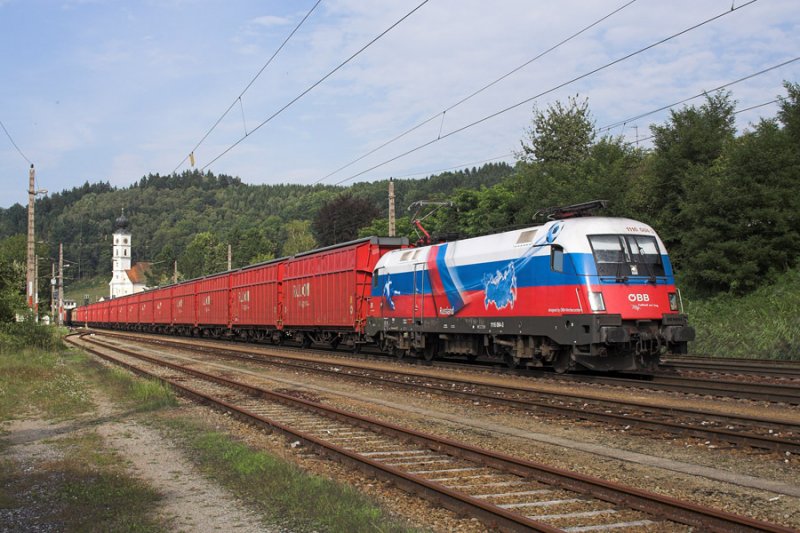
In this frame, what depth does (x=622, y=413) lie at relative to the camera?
1080cm

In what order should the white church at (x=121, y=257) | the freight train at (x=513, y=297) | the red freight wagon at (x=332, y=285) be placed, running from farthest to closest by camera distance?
the white church at (x=121, y=257)
the red freight wagon at (x=332, y=285)
the freight train at (x=513, y=297)

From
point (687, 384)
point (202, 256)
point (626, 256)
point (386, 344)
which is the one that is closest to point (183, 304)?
point (386, 344)

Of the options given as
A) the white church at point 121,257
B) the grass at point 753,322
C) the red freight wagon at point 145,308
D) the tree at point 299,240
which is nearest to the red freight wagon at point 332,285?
the grass at point 753,322

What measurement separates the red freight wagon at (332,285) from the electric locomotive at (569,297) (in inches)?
233

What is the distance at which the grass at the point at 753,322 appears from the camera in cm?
2031

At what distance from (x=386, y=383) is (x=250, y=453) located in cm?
731

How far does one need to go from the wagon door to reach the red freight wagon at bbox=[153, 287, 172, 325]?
111 ft

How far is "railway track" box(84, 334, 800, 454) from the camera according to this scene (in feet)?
28.6

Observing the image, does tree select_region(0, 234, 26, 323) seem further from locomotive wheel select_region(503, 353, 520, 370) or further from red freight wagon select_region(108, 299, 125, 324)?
red freight wagon select_region(108, 299, 125, 324)

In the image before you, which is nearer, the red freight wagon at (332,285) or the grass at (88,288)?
the red freight wagon at (332,285)

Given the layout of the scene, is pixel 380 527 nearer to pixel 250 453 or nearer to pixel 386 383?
pixel 250 453

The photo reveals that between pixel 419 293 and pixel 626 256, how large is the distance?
7.04 metres

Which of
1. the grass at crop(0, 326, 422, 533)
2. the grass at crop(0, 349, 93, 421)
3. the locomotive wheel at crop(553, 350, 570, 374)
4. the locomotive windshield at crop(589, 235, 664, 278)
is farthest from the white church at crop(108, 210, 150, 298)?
the grass at crop(0, 326, 422, 533)

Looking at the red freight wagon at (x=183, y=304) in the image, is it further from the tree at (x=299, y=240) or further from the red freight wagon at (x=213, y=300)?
the tree at (x=299, y=240)
